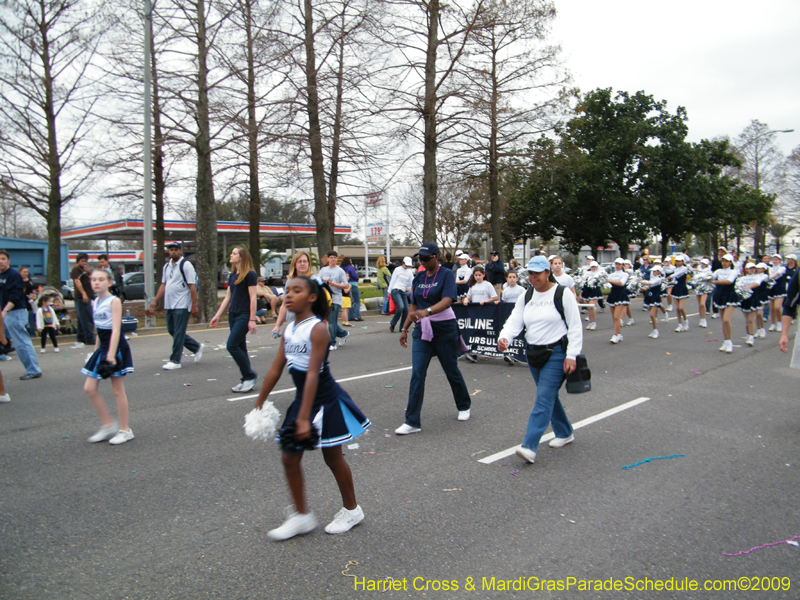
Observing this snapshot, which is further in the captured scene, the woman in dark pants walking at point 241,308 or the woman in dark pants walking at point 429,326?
the woman in dark pants walking at point 241,308

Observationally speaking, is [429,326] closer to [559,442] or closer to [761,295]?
[559,442]

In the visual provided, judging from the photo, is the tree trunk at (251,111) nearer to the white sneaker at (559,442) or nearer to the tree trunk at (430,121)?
the tree trunk at (430,121)

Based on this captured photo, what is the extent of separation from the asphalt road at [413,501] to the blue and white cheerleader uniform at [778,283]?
7.48 metres

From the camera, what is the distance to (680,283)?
47.6ft

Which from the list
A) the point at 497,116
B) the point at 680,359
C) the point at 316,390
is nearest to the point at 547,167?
the point at 497,116

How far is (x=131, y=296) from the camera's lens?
31.1 m

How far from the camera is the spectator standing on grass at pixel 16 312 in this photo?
8.20 meters

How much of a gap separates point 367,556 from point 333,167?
752 inches

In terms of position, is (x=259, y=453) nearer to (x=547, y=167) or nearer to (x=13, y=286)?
(x=13, y=286)

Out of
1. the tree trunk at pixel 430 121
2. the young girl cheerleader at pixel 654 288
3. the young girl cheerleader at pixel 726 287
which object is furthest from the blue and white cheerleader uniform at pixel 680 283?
the tree trunk at pixel 430 121

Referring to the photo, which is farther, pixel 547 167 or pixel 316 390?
pixel 547 167

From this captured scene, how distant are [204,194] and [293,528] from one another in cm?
1495

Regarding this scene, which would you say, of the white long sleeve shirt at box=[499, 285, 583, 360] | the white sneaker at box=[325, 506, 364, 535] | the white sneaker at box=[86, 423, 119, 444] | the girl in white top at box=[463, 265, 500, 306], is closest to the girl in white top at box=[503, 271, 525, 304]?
the girl in white top at box=[463, 265, 500, 306]

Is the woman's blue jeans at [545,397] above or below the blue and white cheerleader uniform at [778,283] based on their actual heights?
below
